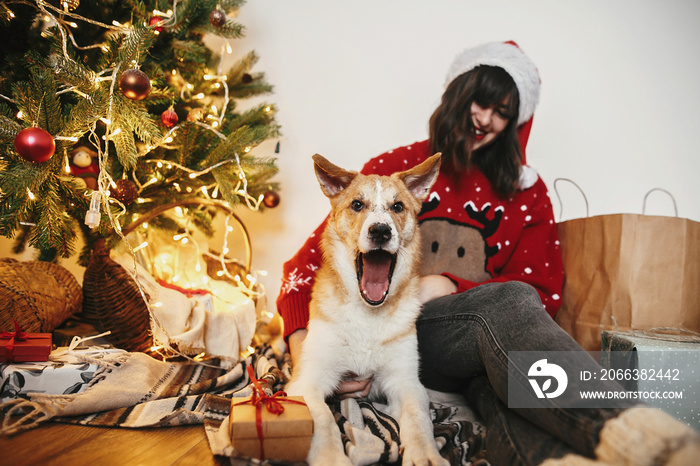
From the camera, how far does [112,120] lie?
171 centimetres

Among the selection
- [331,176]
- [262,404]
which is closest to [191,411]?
[262,404]

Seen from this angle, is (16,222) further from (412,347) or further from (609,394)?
(609,394)

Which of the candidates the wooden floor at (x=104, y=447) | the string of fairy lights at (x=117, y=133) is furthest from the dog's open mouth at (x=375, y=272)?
the string of fairy lights at (x=117, y=133)

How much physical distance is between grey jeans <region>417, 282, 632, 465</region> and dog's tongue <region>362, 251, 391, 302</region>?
11.9 inches

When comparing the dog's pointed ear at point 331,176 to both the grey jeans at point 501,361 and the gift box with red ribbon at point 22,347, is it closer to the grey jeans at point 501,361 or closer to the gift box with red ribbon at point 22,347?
the grey jeans at point 501,361

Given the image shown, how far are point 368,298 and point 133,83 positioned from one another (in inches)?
49.1

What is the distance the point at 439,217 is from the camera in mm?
2172

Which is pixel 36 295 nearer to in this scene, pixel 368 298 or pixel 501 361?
pixel 368 298

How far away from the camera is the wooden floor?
3.82 feet

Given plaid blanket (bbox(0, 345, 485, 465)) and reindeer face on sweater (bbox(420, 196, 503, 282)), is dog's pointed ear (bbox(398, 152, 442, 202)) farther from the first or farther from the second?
plaid blanket (bbox(0, 345, 485, 465))

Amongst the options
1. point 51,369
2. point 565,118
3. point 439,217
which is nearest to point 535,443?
point 439,217

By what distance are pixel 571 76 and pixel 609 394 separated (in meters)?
2.44

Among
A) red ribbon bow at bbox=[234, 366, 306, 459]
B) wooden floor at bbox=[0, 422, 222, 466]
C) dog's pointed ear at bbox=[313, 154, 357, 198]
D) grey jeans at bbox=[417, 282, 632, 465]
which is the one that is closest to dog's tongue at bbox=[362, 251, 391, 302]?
grey jeans at bbox=[417, 282, 632, 465]

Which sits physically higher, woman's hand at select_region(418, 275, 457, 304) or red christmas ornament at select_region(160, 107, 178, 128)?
red christmas ornament at select_region(160, 107, 178, 128)
